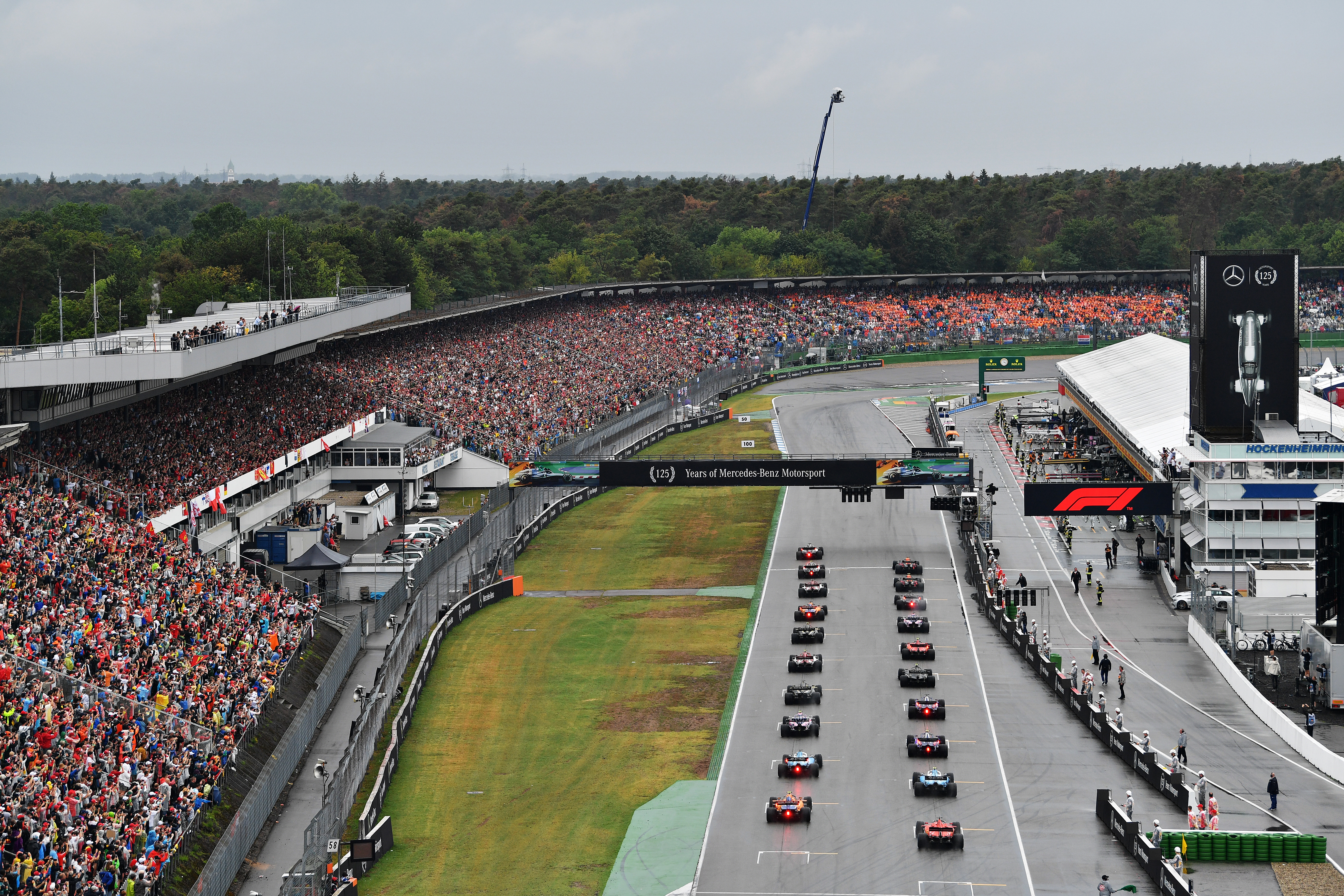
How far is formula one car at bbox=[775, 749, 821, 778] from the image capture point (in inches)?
1620

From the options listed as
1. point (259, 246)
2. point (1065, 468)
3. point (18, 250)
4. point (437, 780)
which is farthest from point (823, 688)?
point (18, 250)

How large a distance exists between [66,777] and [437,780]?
11.8 metres

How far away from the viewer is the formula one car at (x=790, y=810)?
38094 mm

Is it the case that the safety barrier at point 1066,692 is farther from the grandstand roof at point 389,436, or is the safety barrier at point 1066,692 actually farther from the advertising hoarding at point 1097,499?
the grandstand roof at point 389,436

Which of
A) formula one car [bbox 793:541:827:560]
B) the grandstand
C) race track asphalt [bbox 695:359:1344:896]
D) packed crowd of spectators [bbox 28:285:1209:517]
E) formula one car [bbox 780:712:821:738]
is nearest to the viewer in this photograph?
the grandstand

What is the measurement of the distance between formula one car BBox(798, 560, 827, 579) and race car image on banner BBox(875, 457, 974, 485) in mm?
6405

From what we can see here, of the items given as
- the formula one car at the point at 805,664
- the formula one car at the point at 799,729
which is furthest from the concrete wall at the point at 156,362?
the formula one car at the point at 799,729

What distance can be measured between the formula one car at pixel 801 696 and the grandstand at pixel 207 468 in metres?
15.2

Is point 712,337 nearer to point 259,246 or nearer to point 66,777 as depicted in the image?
point 259,246

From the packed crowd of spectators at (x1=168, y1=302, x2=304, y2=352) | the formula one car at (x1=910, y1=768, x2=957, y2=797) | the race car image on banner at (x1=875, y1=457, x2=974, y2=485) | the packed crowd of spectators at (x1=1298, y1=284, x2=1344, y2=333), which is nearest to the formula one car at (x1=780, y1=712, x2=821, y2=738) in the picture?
the formula one car at (x1=910, y1=768, x2=957, y2=797)

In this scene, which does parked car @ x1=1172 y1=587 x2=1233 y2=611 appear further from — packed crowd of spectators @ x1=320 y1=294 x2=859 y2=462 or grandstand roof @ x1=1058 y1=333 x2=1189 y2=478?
packed crowd of spectators @ x1=320 y1=294 x2=859 y2=462

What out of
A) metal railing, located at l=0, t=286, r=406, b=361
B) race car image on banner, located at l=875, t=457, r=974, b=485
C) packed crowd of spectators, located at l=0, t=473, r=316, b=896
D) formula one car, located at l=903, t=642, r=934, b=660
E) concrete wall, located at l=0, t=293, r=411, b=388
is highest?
metal railing, located at l=0, t=286, r=406, b=361

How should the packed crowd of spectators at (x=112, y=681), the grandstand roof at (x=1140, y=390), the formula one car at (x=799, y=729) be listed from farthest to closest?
the grandstand roof at (x=1140, y=390) → the formula one car at (x=799, y=729) → the packed crowd of spectators at (x=112, y=681)

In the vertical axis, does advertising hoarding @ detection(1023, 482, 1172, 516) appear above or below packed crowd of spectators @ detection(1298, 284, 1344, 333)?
below
